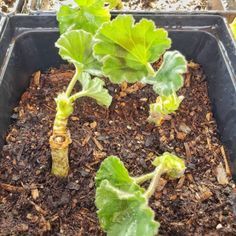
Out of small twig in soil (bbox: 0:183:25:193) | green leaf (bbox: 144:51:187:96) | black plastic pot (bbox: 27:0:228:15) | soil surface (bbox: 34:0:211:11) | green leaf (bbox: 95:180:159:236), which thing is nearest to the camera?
green leaf (bbox: 95:180:159:236)

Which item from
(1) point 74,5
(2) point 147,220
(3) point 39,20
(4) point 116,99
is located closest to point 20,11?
(3) point 39,20

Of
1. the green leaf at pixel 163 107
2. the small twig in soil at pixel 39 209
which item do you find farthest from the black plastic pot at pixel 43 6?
the small twig in soil at pixel 39 209

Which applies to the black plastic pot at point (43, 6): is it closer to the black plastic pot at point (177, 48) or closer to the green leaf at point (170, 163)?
the black plastic pot at point (177, 48)

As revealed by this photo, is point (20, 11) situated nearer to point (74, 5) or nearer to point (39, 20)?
point (39, 20)

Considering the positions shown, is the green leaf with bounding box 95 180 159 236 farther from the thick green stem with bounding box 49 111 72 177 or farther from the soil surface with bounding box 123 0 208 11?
the soil surface with bounding box 123 0 208 11

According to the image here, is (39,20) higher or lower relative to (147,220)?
higher

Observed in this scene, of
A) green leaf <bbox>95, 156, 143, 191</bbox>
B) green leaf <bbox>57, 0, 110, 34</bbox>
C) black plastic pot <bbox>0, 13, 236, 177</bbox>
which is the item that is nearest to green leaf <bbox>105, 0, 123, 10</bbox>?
black plastic pot <bbox>0, 13, 236, 177</bbox>

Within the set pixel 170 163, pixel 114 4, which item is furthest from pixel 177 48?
pixel 170 163
